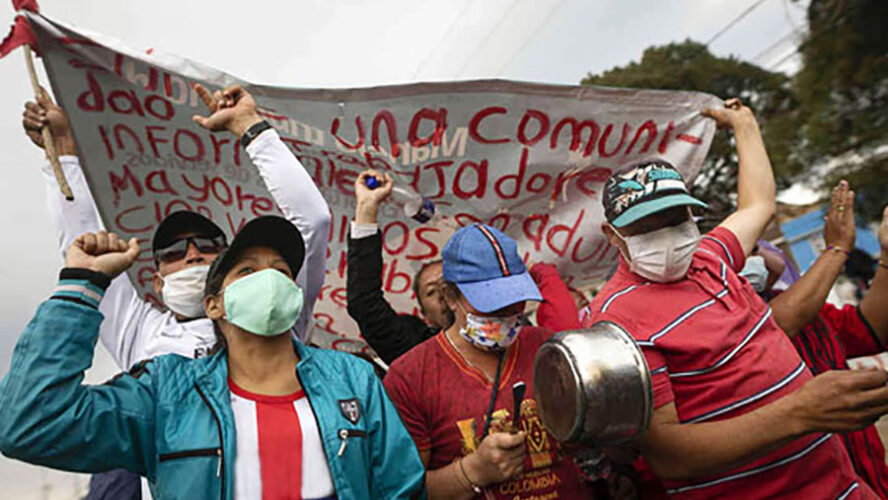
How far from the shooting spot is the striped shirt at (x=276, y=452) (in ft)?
4.99

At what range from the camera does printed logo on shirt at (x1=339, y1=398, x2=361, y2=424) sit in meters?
1.69

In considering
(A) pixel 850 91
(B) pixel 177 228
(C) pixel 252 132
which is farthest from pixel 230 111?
(A) pixel 850 91

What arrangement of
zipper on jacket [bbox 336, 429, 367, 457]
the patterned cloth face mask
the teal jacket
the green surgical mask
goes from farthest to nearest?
the patterned cloth face mask, the green surgical mask, zipper on jacket [bbox 336, 429, 367, 457], the teal jacket

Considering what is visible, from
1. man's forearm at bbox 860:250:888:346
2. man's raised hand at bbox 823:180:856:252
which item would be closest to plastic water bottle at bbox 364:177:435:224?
man's raised hand at bbox 823:180:856:252

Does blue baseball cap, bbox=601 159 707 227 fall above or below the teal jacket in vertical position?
above

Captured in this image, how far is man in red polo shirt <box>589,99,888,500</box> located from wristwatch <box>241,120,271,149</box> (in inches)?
58.5

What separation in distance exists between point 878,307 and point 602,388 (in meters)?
2.13

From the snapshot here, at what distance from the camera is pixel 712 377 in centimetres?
167

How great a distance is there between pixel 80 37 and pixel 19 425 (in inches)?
80.2

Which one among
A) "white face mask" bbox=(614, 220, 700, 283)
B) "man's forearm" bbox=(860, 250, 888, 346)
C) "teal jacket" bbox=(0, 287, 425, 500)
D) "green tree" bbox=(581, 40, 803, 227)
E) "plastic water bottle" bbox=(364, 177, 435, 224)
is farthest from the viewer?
"green tree" bbox=(581, 40, 803, 227)

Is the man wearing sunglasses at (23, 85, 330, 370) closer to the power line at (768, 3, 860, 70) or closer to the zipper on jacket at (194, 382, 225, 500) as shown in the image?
the zipper on jacket at (194, 382, 225, 500)

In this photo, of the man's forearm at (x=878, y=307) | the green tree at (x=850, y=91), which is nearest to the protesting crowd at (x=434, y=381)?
the man's forearm at (x=878, y=307)

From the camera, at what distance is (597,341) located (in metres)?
1.54

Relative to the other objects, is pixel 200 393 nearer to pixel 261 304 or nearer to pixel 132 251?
pixel 261 304
